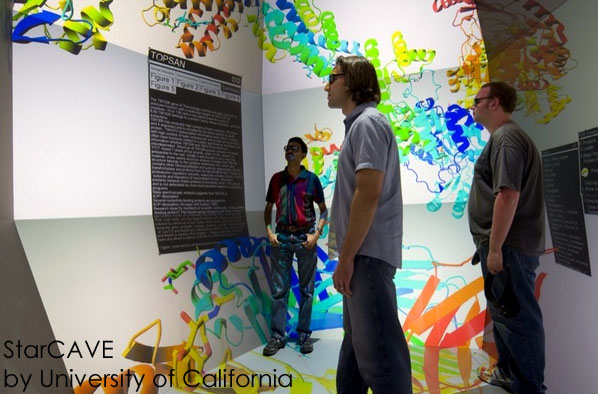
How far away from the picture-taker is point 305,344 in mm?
3133

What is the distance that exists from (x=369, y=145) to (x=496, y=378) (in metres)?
1.74

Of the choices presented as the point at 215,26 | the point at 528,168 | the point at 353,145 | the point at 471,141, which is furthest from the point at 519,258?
the point at 215,26

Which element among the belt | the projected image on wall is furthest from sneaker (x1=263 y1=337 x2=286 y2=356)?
the belt

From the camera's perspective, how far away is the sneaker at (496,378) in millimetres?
2338

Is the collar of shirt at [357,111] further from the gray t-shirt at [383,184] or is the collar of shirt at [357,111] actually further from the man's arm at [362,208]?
the man's arm at [362,208]

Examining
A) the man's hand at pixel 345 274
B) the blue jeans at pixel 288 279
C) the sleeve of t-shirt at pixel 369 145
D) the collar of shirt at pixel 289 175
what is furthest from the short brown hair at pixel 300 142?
the man's hand at pixel 345 274

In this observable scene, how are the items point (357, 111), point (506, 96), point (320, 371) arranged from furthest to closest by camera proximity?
point (320, 371)
point (506, 96)
point (357, 111)

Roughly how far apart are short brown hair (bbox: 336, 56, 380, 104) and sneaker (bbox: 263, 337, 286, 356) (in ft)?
6.76

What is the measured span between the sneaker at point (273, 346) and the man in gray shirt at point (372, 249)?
163cm

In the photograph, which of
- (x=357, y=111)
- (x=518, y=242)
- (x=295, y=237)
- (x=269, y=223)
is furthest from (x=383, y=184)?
(x=269, y=223)

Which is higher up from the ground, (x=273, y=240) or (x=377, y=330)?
(x=273, y=240)

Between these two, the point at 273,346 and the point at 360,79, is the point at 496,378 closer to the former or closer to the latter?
the point at 273,346

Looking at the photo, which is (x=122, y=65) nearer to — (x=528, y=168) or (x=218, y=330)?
(x=218, y=330)

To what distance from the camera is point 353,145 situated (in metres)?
1.54
